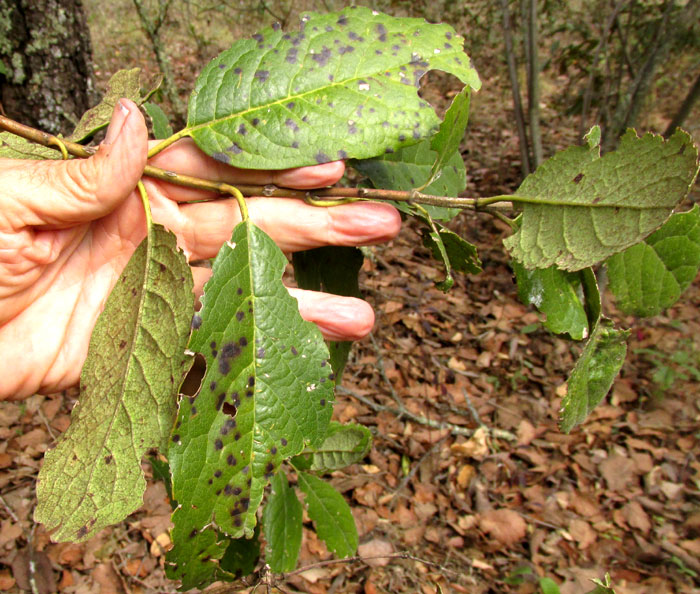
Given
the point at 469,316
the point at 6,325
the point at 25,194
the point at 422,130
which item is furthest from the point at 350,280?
the point at 469,316

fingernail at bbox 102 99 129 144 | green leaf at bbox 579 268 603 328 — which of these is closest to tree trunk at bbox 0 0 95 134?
fingernail at bbox 102 99 129 144

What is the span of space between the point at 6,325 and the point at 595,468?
10.2 feet

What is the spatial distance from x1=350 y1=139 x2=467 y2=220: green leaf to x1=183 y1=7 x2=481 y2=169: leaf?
0.53 feet

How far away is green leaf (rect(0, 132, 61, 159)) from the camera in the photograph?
4.14ft

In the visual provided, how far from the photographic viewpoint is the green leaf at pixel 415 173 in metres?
1.20

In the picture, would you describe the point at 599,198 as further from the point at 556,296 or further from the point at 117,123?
the point at 117,123

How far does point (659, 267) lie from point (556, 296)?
0.23 m

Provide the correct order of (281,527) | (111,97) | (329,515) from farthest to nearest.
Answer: (329,515), (281,527), (111,97)

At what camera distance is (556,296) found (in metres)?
1.10

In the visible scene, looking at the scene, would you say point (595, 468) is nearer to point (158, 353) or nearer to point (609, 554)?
point (609, 554)

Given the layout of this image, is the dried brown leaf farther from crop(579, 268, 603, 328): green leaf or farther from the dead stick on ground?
crop(579, 268, 603, 328): green leaf

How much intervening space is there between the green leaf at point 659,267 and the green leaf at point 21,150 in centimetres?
140

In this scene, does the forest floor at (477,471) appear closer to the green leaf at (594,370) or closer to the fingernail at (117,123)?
the green leaf at (594,370)

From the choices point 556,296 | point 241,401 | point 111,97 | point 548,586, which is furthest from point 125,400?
point 548,586
